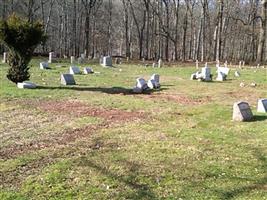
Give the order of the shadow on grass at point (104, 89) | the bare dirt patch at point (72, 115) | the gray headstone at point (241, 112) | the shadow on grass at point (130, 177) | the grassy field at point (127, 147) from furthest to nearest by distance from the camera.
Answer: the shadow on grass at point (104, 89) < the gray headstone at point (241, 112) < the bare dirt patch at point (72, 115) < the grassy field at point (127, 147) < the shadow on grass at point (130, 177)

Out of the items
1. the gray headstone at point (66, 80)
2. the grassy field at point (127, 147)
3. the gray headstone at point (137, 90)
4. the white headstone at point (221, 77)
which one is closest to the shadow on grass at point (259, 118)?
the grassy field at point (127, 147)

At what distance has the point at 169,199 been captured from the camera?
6.77m

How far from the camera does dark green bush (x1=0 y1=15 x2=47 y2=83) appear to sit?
18.2 m

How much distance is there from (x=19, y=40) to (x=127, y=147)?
10.3 metres

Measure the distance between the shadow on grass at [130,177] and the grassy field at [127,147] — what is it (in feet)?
0.05

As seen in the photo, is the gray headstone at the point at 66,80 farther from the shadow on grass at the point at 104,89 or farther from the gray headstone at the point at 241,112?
the gray headstone at the point at 241,112

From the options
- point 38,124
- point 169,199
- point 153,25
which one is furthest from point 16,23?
point 153,25

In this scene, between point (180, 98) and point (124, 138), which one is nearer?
point (124, 138)

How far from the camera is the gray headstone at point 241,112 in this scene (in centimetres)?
1221

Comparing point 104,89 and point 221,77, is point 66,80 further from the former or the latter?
point 221,77

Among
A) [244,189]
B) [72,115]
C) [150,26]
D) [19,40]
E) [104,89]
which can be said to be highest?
[150,26]

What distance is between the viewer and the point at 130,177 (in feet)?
25.1

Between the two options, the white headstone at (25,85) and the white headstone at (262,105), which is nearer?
the white headstone at (262,105)

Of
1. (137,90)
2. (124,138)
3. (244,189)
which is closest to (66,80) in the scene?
(137,90)
